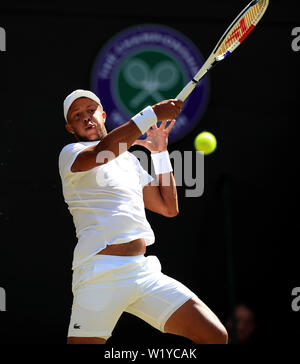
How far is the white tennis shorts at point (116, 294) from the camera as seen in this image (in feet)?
9.31

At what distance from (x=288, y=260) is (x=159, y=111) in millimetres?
2252

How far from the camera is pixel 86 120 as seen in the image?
3.20 m

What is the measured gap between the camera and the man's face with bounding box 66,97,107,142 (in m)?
3.19

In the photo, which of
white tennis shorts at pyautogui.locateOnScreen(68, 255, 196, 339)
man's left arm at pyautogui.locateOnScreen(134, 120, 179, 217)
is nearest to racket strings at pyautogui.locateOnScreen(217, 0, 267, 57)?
man's left arm at pyautogui.locateOnScreen(134, 120, 179, 217)

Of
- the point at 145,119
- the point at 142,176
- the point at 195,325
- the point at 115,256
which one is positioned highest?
the point at 145,119

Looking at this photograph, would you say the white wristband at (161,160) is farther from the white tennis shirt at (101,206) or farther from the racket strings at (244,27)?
the racket strings at (244,27)

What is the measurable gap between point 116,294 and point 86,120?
0.83 m

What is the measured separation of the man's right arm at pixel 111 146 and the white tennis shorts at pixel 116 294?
0.40m

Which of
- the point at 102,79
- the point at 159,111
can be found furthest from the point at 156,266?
the point at 102,79

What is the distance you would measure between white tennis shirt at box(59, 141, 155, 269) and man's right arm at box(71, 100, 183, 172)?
9cm
